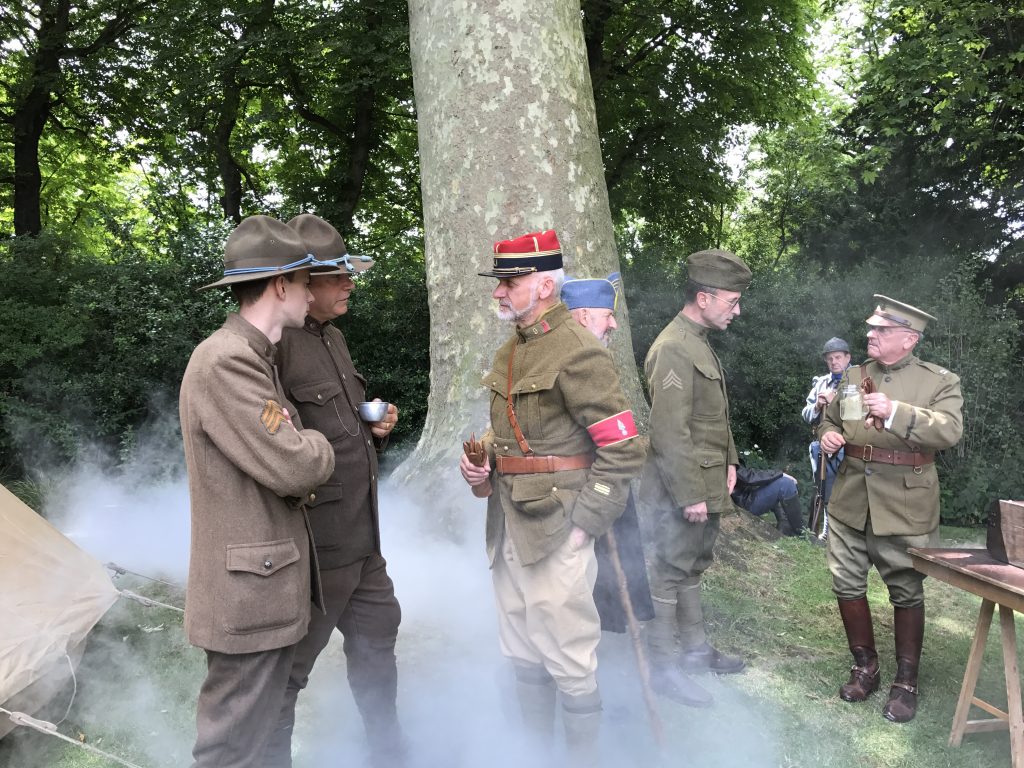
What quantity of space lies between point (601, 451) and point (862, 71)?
9398 mm

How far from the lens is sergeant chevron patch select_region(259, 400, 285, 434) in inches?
87.1

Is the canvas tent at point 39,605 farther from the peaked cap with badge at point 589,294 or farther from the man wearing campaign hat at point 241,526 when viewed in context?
the peaked cap with badge at point 589,294

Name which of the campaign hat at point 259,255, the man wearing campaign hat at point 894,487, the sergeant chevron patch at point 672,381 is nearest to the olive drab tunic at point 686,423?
the sergeant chevron patch at point 672,381

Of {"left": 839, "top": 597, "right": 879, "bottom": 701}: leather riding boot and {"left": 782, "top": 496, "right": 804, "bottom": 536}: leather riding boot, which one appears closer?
{"left": 839, "top": 597, "right": 879, "bottom": 701}: leather riding boot

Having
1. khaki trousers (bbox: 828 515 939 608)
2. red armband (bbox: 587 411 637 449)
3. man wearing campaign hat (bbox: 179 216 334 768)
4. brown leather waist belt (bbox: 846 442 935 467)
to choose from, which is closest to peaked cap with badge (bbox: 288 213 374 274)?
man wearing campaign hat (bbox: 179 216 334 768)

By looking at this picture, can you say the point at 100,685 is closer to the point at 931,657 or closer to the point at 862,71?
the point at 931,657

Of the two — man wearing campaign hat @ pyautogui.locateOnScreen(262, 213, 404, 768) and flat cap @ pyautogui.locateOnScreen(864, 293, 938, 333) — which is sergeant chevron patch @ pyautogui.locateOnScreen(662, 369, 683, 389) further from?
man wearing campaign hat @ pyautogui.locateOnScreen(262, 213, 404, 768)

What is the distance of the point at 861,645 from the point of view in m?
4.04

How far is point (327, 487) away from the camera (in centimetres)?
287

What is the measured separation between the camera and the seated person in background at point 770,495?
7457mm

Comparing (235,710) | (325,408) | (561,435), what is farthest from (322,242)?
(235,710)

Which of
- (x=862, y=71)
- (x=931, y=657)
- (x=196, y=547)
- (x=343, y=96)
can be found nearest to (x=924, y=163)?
(x=862, y=71)

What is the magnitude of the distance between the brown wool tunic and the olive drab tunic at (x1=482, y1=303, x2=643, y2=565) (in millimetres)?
569

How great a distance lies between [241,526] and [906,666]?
3.40 metres
